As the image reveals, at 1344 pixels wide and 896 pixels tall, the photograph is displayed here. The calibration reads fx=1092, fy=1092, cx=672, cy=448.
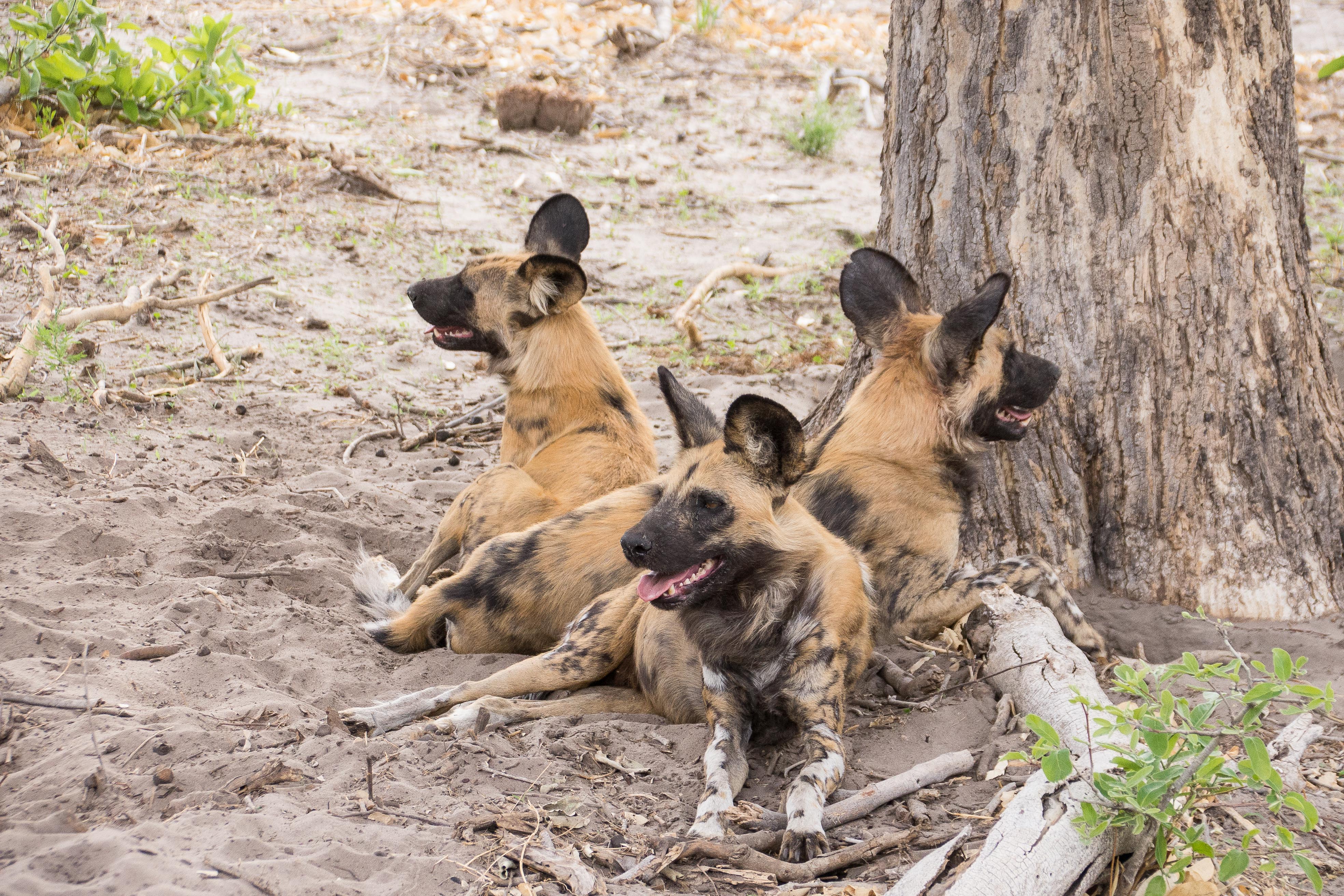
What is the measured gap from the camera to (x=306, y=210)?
302 inches

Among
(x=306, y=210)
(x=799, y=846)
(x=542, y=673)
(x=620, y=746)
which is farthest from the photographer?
(x=306, y=210)

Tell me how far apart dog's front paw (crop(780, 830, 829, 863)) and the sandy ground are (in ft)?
0.50

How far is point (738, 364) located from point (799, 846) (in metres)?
4.00

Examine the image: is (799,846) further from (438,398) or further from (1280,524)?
(438,398)

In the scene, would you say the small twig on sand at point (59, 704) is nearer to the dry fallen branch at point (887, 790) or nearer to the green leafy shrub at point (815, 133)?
the dry fallen branch at point (887, 790)

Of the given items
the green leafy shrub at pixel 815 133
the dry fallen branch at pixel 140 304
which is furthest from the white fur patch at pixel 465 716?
the green leafy shrub at pixel 815 133

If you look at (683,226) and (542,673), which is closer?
(542,673)

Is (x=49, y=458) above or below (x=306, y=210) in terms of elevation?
below

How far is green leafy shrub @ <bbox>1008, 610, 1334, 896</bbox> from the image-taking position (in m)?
2.07

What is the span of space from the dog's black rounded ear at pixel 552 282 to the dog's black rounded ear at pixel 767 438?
163cm

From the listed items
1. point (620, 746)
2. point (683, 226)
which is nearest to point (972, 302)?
point (620, 746)

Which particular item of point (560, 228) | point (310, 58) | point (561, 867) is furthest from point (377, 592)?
point (310, 58)

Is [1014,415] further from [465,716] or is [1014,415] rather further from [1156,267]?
[465,716]

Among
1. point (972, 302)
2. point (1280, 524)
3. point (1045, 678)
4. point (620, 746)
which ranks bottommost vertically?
point (620, 746)
